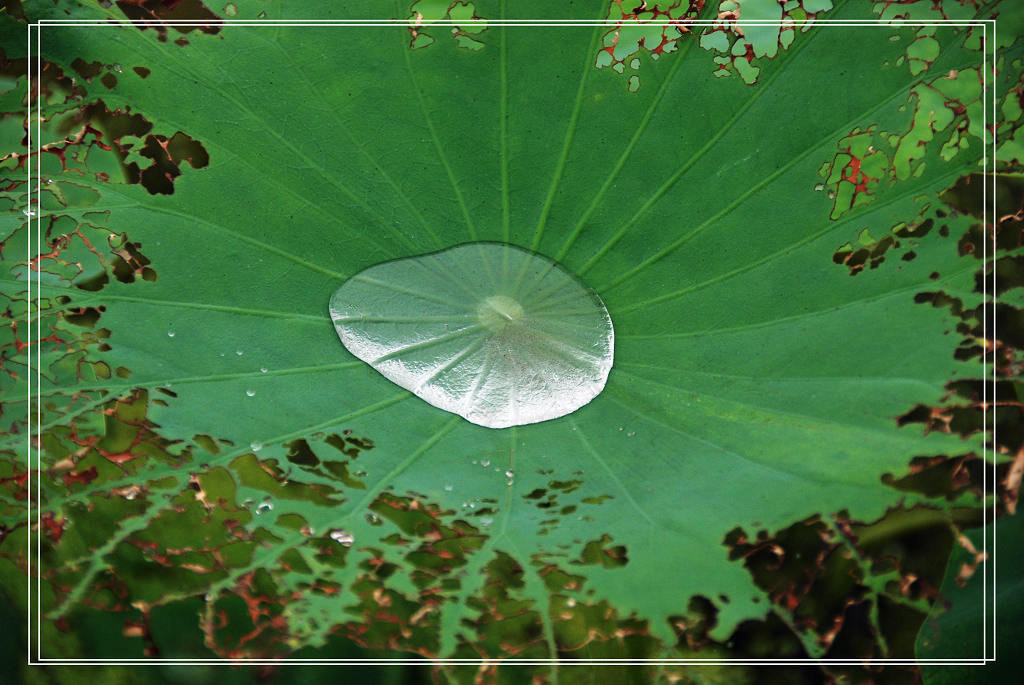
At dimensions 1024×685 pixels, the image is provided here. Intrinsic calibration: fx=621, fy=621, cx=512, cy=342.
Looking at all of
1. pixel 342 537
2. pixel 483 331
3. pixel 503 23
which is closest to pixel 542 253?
pixel 483 331

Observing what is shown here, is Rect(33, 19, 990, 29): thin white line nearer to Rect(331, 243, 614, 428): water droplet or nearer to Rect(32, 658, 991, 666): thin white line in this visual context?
Rect(331, 243, 614, 428): water droplet

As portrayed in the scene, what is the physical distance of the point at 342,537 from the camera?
35.0 inches

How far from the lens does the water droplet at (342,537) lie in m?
0.89

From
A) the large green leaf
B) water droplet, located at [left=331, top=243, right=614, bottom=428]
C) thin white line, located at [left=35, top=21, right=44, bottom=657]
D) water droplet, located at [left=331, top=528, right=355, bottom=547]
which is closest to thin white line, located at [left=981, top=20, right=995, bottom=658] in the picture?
the large green leaf

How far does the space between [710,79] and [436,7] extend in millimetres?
378

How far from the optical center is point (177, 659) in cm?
91

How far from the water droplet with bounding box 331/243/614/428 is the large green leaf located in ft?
0.08

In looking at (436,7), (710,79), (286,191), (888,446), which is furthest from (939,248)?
(286,191)

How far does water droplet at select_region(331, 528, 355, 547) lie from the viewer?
89cm

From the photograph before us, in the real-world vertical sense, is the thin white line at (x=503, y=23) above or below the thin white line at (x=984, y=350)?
above

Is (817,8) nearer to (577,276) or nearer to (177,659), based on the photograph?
(577,276)

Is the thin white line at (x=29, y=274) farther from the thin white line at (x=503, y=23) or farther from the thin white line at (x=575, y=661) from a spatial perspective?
the thin white line at (x=575, y=661)

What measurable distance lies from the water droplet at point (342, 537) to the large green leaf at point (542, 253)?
0.01 meters

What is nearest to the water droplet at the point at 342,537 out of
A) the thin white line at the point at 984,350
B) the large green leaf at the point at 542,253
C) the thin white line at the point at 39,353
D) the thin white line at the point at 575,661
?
the large green leaf at the point at 542,253
